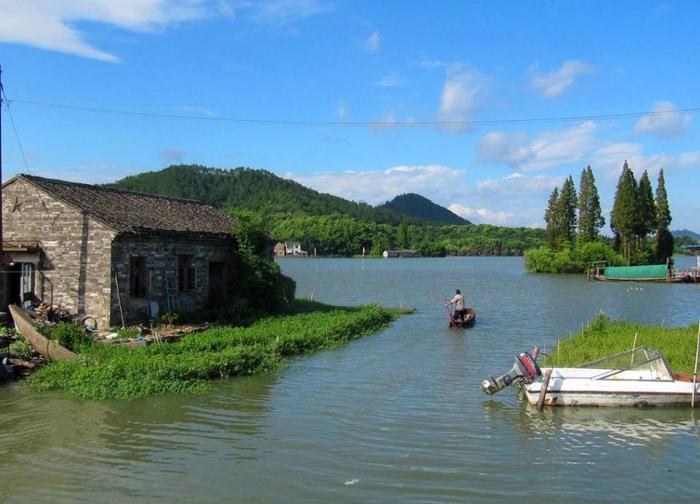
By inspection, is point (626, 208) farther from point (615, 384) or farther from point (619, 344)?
point (615, 384)

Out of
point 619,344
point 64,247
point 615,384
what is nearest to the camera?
point 615,384

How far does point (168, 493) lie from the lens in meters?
10.7

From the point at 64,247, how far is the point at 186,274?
16.8 ft

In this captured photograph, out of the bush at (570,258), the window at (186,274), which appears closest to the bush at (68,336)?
the window at (186,274)

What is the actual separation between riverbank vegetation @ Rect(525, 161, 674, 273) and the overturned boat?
7866cm

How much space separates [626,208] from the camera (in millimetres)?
89188

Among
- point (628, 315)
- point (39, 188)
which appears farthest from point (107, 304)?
point (628, 315)

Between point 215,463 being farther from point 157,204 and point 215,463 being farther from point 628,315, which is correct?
point 628,315

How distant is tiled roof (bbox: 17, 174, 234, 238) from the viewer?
23.6m

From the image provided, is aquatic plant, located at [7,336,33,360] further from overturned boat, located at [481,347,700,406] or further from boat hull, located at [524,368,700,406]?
boat hull, located at [524,368,700,406]

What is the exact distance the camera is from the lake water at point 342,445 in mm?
10875

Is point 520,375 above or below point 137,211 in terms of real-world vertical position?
below

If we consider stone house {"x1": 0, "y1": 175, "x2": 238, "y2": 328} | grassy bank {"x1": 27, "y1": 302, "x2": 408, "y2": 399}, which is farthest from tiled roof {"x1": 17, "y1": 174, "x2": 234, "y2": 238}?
grassy bank {"x1": 27, "y1": 302, "x2": 408, "y2": 399}

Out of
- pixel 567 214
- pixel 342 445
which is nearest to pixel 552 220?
pixel 567 214
